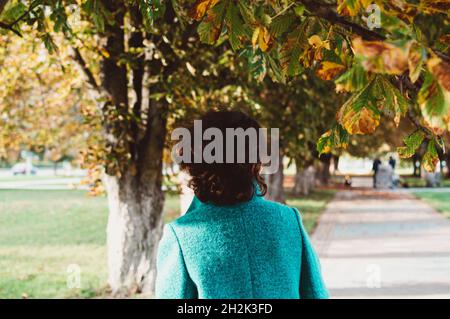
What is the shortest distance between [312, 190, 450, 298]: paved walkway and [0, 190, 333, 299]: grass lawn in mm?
1370

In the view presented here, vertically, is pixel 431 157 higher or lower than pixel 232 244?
higher

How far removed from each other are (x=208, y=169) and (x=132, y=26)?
17.2ft

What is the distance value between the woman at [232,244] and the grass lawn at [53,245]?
565 cm

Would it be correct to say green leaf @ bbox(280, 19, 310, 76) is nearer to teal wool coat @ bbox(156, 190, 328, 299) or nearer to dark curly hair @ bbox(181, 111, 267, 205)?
dark curly hair @ bbox(181, 111, 267, 205)

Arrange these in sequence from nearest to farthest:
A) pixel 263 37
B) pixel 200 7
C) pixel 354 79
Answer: pixel 354 79, pixel 200 7, pixel 263 37

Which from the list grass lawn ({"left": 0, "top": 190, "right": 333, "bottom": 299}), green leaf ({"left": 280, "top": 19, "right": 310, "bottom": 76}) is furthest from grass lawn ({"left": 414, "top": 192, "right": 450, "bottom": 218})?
green leaf ({"left": 280, "top": 19, "right": 310, "bottom": 76})

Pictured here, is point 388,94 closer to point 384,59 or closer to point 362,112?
point 362,112

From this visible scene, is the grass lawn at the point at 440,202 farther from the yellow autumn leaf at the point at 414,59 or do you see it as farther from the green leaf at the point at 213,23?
the yellow autumn leaf at the point at 414,59

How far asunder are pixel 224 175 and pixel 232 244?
0.27 m

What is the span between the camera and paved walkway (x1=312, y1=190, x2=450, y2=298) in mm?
8247

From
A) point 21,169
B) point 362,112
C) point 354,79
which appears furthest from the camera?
point 21,169

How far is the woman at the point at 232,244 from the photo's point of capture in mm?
2291

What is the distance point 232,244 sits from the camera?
2.31 meters

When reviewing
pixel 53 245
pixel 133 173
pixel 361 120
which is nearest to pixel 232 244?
pixel 361 120
